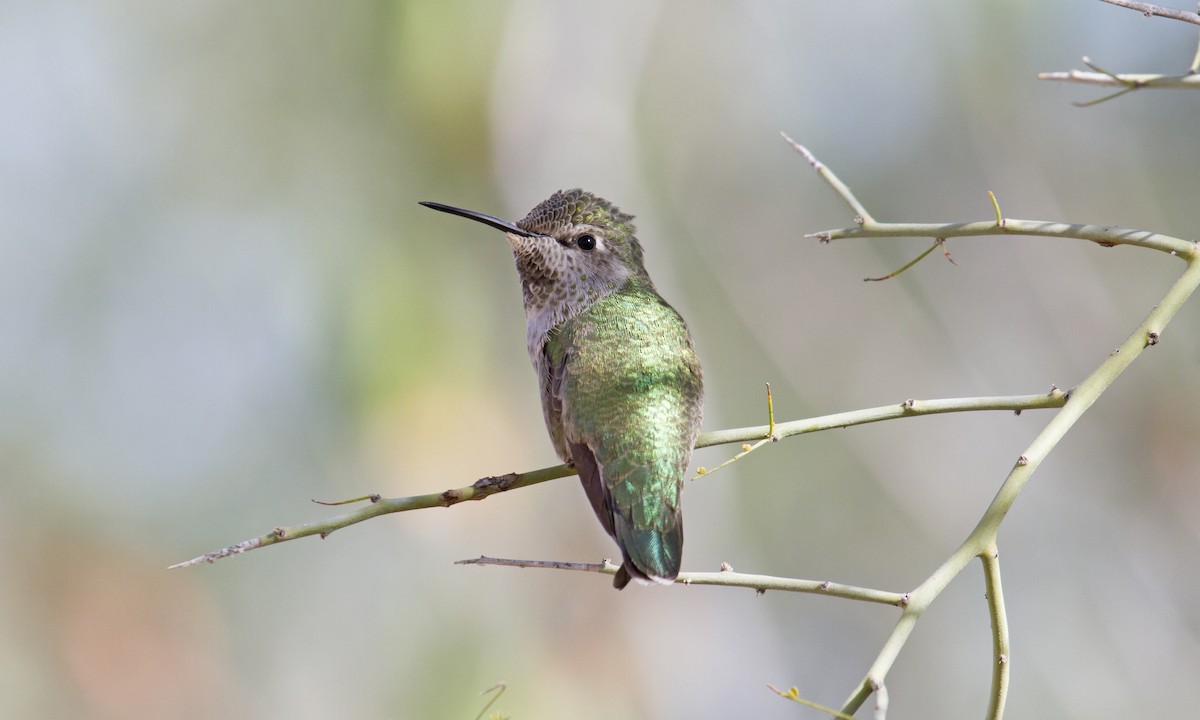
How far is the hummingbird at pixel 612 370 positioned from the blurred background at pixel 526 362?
2.55 meters

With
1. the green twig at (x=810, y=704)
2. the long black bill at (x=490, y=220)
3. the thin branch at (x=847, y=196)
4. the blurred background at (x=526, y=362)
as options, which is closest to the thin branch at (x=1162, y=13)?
the thin branch at (x=847, y=196)

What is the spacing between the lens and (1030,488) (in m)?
7.54

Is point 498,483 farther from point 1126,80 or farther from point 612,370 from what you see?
point 1126,80

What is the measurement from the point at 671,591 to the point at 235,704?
10.4 feet

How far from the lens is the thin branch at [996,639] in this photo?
1607 millimetres

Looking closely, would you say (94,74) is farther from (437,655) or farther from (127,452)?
(437,655)

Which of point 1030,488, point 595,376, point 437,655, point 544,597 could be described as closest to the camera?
point 595,376

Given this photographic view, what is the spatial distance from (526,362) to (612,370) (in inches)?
219

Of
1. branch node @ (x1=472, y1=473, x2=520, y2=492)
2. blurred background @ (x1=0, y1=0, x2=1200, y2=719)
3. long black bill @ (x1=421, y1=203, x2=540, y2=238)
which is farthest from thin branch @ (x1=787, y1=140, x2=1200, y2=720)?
blurred background @ (x1=0, y1=0, x2=1200, y2=719)

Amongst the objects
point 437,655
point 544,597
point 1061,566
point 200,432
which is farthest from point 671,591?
point 200,432

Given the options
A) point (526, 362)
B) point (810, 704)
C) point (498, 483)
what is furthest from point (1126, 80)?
point (526, 362)

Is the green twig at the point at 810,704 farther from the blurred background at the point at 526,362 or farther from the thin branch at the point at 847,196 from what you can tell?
the blurred background at the point at 526,362

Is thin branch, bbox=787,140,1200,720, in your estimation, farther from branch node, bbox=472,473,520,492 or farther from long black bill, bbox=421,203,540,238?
long black bill, bbox=421,203,540,238

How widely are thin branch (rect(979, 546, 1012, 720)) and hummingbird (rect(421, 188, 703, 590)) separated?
2.31 feet
